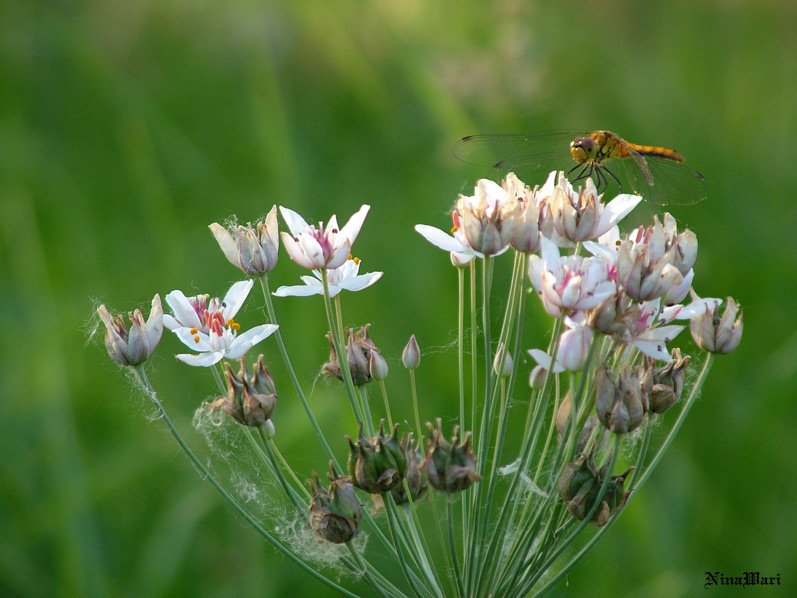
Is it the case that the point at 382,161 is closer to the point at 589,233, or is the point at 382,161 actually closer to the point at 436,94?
the point at 436,94

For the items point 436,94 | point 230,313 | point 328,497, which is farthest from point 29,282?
point 328,497

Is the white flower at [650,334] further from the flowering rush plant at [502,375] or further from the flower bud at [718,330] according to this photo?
the flower bud at [718,330]

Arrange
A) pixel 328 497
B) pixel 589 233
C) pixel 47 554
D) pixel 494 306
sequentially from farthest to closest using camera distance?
1. pixel 494 306
2. pixel 47 554
3. pixel 589 233
4. pixel 328 497

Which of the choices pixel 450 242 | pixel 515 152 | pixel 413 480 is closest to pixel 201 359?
pixel 413 480

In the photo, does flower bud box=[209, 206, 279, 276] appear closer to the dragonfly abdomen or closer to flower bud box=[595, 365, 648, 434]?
flower bud box=[595, 365, 648, 434]

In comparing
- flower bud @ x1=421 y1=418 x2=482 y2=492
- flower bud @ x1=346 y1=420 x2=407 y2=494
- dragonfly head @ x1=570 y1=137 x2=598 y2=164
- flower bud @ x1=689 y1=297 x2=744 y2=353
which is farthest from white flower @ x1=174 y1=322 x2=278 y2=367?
dragonfly head @ x1=570 y1=137 x2=598 y2=164

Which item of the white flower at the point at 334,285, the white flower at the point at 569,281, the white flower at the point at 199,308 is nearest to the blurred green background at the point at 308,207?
the white flower at the point at 199,308

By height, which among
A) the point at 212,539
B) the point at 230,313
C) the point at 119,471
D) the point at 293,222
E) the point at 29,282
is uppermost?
the point at 293,222

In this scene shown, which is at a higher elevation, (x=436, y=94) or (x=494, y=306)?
(x=436, y=94)

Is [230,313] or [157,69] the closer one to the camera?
[230,313]
